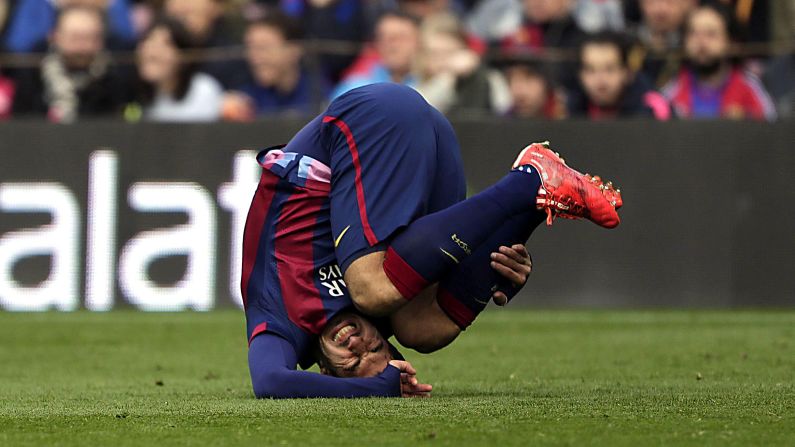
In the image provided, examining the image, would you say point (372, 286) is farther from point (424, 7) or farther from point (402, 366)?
point (424, 7)

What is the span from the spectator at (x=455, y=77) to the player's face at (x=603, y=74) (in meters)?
0.64

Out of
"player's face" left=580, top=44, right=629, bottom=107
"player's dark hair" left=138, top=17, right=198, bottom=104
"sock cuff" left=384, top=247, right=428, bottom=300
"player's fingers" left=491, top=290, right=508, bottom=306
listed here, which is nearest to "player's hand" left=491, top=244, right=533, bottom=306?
"player's fingers" left=491, top=290, right=508, bottom=306

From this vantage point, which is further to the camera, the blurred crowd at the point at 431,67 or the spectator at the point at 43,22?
the spectator at the point at 43,22

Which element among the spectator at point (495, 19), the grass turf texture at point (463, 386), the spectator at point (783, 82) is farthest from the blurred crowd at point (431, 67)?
the grass turf texture at point (463, 386)

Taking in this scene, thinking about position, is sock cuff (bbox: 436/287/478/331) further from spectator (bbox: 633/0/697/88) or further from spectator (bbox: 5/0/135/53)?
spectator (bbox: 5/0/135/53)

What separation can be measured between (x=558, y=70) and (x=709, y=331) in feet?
8.80

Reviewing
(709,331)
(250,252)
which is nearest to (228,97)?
(709,331)

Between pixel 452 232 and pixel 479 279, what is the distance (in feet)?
1.23

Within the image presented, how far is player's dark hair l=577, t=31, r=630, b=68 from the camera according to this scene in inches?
447

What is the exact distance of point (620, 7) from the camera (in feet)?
42.5

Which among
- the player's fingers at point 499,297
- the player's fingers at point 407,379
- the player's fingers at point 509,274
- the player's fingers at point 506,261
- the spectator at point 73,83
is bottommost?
the spectator at point 73,83

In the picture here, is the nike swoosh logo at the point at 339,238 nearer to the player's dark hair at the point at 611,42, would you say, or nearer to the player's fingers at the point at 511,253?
the player's fingers at the point at 511,253

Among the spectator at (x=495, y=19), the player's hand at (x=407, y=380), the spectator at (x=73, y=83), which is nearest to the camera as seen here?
the player's hand at (x=407, y=380)

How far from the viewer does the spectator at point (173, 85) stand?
11914mm
